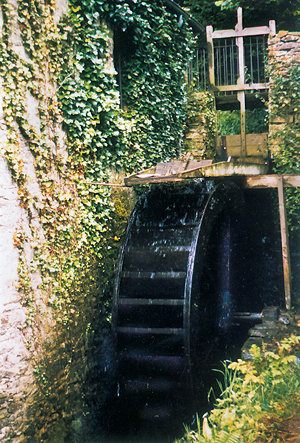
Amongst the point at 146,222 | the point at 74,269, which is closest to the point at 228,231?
the point at 146,222

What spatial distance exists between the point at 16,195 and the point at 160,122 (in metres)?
2.87

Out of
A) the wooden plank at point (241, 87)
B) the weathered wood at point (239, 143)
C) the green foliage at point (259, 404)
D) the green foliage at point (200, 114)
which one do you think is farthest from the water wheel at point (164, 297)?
the wooden plank at point (241, 87)

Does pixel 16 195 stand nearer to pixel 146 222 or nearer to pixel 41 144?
pixel 41 144

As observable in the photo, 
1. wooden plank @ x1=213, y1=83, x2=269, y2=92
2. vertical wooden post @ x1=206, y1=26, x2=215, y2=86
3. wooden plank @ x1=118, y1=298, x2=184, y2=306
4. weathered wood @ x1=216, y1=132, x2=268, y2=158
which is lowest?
wooden plank @ x1=118, y1=298, x2=184, y2=306

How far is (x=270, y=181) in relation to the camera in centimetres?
Result: 449

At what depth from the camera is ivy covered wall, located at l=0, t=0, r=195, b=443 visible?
307cm

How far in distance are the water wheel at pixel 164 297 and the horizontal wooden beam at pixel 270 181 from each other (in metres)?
0.43

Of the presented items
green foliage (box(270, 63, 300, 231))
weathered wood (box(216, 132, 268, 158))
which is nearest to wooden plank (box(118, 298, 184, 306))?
green foliage (box(270, 63, 300, 231))

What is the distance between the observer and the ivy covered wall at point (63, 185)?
10.1 feet

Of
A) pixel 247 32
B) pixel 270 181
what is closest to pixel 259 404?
pixel 270 181

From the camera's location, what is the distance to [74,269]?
3822 mm

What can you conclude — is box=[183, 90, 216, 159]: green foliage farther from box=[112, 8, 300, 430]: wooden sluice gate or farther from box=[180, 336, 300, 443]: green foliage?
box=[180, 336, 300, 443]: green foliage

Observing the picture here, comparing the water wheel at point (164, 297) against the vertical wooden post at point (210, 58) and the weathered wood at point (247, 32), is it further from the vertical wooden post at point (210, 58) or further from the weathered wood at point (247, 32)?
the weathered wood at point (247, 32)

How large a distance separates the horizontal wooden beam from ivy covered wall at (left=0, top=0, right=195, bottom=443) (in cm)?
137
